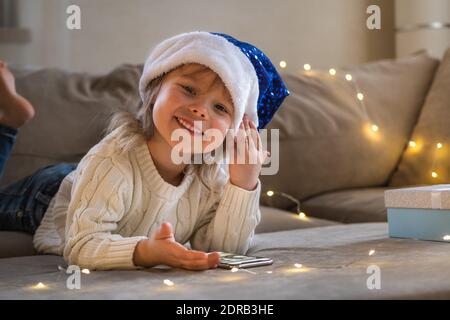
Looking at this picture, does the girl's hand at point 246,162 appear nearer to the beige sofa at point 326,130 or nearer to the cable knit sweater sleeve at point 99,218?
the cable knit sweater sleeve at point 99,218

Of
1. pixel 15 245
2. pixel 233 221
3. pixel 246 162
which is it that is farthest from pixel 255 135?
pixel 15 245

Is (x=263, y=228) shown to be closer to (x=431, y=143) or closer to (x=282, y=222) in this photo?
(x=282, y=222)

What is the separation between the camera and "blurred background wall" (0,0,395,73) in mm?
2537

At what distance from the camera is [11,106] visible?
5.75 ft

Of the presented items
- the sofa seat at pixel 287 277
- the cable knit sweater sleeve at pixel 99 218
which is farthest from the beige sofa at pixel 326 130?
the cable knit sweater sleeve at pixel 99 218

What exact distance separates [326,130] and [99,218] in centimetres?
111

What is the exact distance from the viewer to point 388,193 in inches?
60.0

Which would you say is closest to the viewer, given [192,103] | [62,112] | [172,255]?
[172,255]

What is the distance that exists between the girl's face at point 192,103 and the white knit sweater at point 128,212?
80mm

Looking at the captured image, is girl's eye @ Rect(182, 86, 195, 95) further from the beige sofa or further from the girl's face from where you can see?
the beige sofa
